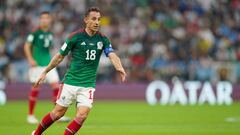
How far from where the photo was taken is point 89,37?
11477 millimetres

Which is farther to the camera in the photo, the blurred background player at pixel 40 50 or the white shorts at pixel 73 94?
the blurred background player at pixel 40 50

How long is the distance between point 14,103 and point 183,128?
994 cm

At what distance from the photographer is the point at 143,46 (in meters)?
27.4

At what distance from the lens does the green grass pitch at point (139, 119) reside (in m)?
14.7

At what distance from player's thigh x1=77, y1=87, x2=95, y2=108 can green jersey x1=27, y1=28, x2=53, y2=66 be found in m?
6.15

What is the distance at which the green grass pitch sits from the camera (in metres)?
14.7

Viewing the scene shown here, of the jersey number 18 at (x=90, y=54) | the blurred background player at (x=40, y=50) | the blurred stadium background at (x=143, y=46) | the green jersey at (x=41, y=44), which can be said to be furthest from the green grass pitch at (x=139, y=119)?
the jersey number 18 at (x=90, y=54)

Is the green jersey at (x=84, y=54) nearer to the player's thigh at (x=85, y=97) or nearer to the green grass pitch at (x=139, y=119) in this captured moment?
the player's thigh at (x=85, y=97)

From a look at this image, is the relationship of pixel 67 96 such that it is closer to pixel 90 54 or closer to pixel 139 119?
pixel 90 54

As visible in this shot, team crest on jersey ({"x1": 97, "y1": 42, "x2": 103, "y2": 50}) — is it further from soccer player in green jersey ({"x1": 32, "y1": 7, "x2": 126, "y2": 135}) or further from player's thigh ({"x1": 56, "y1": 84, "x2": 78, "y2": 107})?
player's thigh ({"x1": 56, "y1": 84, "x2": 78, "y2": 107})

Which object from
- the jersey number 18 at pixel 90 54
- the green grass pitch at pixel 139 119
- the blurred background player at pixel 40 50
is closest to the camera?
the jersey number 18 at pixel 90 54

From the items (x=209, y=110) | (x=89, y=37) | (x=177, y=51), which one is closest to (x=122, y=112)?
→ (x=209, y=110)

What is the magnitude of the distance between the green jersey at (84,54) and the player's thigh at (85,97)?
0.10 m

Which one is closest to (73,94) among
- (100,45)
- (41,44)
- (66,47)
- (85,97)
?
(85,97)
